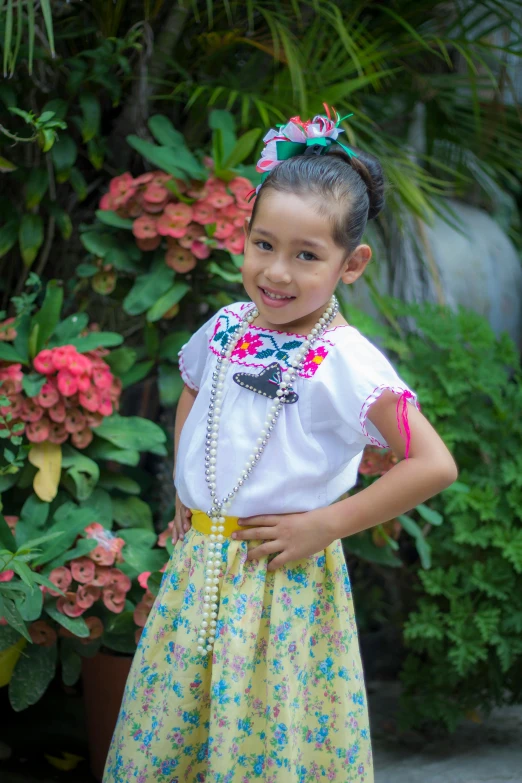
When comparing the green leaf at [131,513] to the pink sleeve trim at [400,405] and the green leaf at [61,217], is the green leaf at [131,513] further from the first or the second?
the pink sleeve trim at [400,405]

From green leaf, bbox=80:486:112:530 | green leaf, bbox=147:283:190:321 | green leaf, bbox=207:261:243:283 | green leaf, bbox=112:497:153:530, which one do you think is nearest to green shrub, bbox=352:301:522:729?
green leaf, bbox=207:261:243:283

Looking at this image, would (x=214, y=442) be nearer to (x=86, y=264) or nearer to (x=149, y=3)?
(x=86, y=264)

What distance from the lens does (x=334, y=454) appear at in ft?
4.98

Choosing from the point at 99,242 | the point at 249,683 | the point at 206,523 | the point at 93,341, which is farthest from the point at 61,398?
the point at 249,683

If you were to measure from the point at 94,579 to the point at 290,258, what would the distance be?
961 millimetres

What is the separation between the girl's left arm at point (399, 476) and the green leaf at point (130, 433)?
0.85 meters

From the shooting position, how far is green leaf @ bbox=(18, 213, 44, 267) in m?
2.34

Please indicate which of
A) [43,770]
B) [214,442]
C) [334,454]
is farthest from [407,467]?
[43,770]

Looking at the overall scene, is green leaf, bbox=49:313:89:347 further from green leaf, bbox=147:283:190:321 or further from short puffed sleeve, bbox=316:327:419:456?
short puffed sleeve, bbox=316:327:419:456

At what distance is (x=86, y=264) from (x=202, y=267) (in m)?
0.33

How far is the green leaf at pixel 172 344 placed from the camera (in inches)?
92.4

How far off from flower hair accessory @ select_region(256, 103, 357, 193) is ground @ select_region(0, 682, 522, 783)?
66.3 inches

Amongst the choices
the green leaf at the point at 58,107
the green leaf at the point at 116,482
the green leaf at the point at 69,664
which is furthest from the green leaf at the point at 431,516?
the green leaf at the point at 58,107

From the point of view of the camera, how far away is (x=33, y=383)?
2.07 m
